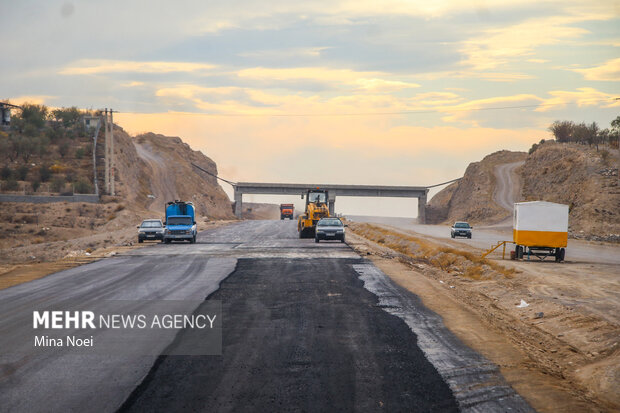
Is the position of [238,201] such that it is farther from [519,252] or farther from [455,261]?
[519,252]

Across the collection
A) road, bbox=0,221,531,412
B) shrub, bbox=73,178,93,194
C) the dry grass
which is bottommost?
the dry grass

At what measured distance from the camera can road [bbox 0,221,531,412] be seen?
868cm

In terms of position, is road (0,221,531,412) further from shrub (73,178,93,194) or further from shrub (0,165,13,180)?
shrub (0,165,13,180)

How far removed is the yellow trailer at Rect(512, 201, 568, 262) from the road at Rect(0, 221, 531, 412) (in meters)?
15.4

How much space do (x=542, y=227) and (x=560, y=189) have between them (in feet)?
198

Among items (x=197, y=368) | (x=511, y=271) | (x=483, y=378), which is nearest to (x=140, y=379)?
(x=197, y=368)

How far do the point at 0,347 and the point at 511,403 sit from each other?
→ 359 inches

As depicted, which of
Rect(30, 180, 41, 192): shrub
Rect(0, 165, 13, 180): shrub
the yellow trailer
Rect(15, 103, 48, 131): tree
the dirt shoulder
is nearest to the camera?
the dirt shoulder

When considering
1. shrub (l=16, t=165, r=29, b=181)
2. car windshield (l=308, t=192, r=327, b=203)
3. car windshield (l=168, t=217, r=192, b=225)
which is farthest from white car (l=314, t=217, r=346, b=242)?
shrub (l=16, t=165, r=29, b=181)

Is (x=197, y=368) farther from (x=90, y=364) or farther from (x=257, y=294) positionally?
(x=257, y=294)

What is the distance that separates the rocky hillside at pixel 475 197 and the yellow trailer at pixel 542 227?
7611 cm

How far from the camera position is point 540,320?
17.1m

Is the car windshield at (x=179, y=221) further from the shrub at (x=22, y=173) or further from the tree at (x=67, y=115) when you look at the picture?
the tree at (x=67, y=115)

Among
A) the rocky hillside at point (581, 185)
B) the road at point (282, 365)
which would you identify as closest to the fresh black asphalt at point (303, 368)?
the road at point (282, 365)
